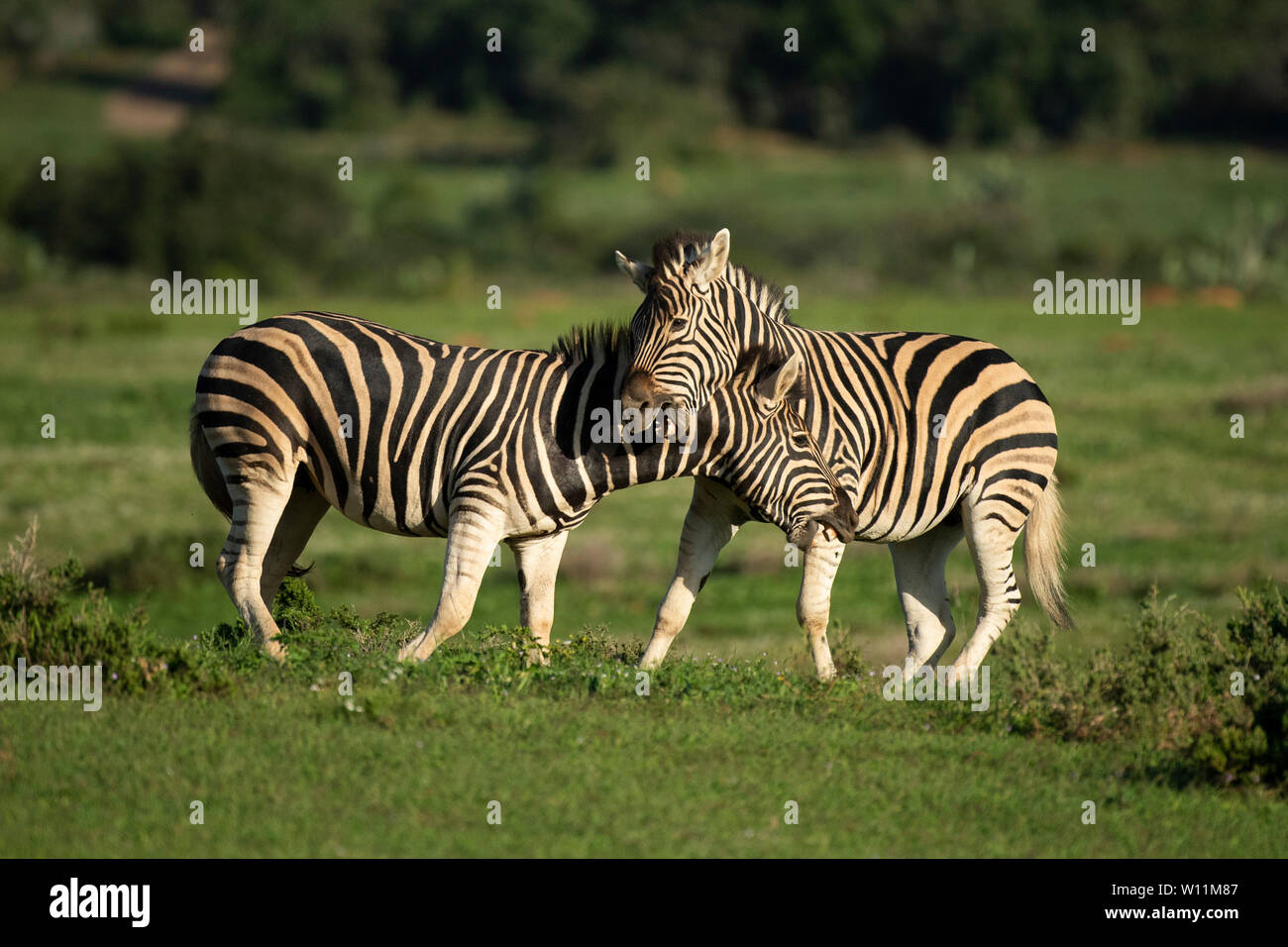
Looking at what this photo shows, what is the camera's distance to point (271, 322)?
397 inches

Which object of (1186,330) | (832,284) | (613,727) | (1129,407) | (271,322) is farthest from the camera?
(832,284)

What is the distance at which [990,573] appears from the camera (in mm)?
10492

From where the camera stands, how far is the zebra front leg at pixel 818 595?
9.90m

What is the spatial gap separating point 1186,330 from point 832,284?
14.2 m

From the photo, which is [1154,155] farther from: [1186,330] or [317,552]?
[317,552]

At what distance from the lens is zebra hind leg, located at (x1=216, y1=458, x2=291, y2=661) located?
977 cm

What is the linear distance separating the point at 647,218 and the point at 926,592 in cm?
5301

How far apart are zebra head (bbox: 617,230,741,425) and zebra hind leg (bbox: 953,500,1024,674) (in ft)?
6.77

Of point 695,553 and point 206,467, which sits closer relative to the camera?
point 695,553

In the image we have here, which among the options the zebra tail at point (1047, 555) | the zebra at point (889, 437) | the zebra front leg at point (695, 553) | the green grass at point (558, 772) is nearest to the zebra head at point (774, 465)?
the zebra at point (889, 437)

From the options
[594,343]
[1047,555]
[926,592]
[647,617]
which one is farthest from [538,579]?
[647,617]

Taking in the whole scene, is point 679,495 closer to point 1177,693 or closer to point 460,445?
point 460,445
